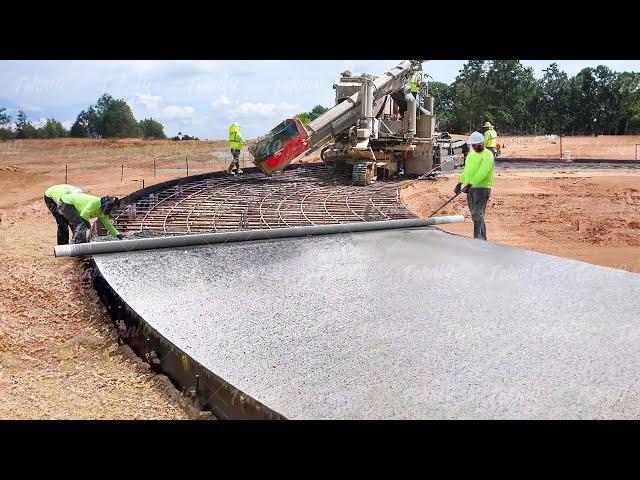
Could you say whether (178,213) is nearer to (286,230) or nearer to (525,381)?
(286,230)

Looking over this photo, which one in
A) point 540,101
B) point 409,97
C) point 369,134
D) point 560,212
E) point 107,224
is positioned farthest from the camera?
point 540,101

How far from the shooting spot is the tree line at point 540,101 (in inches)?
1342

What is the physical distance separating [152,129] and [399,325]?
113 feet

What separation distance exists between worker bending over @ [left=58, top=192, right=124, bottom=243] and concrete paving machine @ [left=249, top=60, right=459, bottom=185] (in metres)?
5.64

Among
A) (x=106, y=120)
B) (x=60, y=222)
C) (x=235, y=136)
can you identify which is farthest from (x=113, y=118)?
(x=60, y=222)

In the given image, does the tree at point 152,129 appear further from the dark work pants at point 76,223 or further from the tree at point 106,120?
the dark work pants at point 76,223

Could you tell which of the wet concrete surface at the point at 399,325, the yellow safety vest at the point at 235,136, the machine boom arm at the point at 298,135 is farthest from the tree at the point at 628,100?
the wet concrete surface at the point at 399,325

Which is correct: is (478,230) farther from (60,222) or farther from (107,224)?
(60,222)

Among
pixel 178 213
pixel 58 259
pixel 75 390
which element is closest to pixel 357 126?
pixel 178 213

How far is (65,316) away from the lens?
518cm

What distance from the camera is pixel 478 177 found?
703cm

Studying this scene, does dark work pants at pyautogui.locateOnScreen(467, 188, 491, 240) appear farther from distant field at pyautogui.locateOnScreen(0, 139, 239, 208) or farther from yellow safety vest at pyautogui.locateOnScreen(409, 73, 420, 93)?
distant field at pyautogui.locateOnScreen(0, 139, 239, 208)

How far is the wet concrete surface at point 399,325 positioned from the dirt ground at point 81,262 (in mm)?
433

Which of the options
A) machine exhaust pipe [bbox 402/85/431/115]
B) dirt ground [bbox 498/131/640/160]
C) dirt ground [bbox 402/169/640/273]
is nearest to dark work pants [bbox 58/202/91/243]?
dirt ground [bbox 402/169/640/273]
